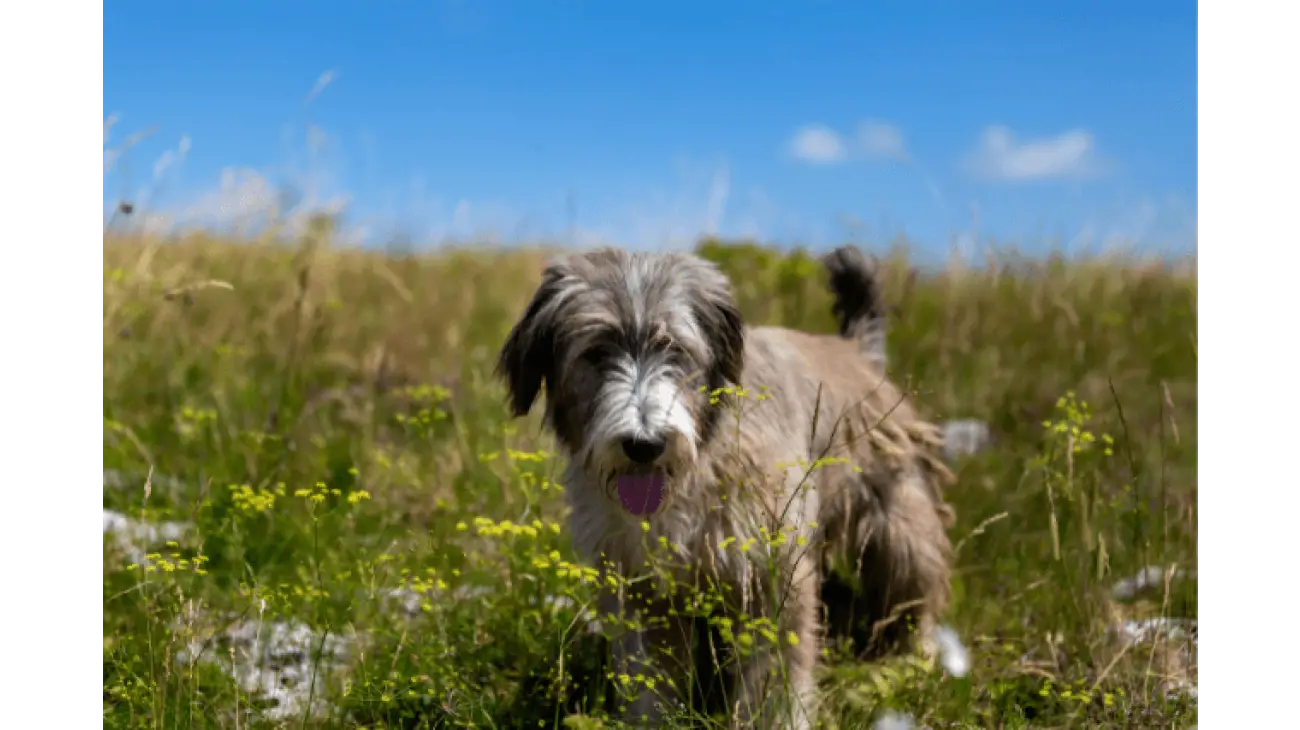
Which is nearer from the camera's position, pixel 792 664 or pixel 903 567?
pixel 792 664

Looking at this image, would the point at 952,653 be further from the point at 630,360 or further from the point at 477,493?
the point at 477,493

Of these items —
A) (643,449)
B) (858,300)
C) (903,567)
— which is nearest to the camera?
(643,449)

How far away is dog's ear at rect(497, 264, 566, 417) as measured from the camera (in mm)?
4023

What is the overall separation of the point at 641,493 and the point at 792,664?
Answer: 0.92 meters

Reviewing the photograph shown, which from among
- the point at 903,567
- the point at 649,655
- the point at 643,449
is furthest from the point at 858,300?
the point at 643,449

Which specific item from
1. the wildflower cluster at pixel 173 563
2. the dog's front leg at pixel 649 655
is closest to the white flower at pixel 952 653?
the dog's front leg at pixel 649 655

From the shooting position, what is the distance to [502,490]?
5543 mm

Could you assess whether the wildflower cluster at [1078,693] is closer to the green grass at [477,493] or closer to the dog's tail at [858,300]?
the green grass at [477,493]

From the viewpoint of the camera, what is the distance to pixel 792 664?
159 inches

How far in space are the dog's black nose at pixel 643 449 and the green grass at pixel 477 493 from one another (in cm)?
40

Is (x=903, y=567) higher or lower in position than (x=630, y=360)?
lower
